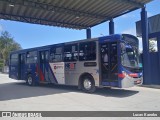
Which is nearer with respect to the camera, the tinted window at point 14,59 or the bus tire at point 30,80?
the bus tire at point 30,80

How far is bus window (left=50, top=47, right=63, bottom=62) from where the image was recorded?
597 inches

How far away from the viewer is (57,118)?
726 centimetres

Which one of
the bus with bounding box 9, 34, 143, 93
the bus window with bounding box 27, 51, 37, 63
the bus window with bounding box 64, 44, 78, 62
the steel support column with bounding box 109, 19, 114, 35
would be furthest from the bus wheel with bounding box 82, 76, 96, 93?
the steel support column with bounding box 109, 19, 114, 35

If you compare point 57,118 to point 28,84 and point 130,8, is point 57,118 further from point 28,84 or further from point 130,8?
point 130,8

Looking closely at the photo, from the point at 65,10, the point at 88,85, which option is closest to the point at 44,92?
Answer: the point at 88,85

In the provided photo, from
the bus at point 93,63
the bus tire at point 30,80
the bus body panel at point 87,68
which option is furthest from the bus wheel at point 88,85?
Answer: the bus tire at point 30,80

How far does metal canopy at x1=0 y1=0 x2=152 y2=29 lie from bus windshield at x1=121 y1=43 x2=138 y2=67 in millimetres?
5403

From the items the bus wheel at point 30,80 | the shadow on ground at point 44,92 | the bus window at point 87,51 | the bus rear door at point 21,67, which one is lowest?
the shadow on ground at point 44,92

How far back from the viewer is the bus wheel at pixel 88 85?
12844 millimetres

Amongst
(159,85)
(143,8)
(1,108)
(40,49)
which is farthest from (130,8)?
(1,108)

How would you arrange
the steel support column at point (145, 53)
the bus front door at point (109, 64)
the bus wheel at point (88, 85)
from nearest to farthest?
1. the bus front door at point (109, 64)
2. the bus wheel at point (88, 85)
3. the steel support column at point (145, 53)

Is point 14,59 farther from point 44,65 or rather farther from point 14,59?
point 44,65

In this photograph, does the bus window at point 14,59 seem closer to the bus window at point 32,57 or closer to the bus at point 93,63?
the bus window at point 32,57

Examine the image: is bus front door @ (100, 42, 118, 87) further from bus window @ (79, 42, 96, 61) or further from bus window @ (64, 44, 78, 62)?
bus window @ (64, 44, 78, 62)
